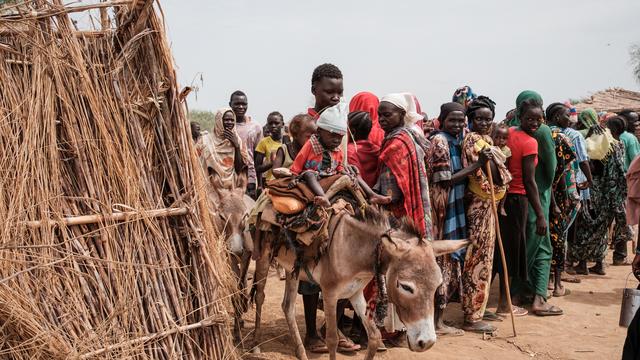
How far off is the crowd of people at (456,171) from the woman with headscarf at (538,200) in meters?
0.01

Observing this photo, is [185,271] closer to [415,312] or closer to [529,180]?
[415,312]

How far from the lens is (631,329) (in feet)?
11.9

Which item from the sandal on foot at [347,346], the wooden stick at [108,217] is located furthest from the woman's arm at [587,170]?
the wooden stick at [108,217]

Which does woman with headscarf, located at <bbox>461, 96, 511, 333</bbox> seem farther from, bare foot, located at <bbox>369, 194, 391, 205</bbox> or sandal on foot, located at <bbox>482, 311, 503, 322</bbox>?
bare foot, located at <bbox>369, 194, 391, 205</bbox>

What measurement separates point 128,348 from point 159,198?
3.20 ft

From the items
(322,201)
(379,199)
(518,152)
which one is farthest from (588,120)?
(322,201)

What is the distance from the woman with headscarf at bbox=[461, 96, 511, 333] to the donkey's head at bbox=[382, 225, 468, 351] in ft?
6.27

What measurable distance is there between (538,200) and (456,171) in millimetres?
1248

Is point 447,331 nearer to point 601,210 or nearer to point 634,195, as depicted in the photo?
point 634,195

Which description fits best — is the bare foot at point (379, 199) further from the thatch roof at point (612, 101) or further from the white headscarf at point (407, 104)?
the thatch roof at point (612, 101)

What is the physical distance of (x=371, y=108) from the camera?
5891mm

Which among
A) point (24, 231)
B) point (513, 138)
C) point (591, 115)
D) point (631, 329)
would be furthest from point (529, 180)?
point (24, 231)

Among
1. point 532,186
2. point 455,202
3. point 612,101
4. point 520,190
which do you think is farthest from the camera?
point 612,101

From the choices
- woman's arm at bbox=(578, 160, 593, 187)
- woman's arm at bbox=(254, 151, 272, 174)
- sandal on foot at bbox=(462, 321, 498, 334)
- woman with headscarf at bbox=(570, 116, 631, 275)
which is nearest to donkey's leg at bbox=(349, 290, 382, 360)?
sandal on foot at bbox=(462, 321, 498, 334)
